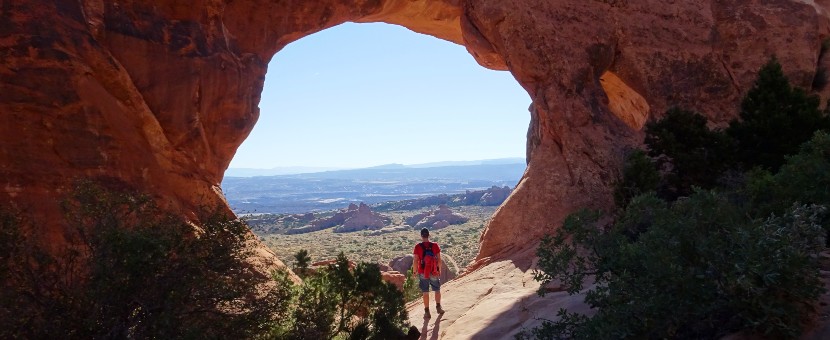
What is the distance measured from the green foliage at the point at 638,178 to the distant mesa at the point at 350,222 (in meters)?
48.7

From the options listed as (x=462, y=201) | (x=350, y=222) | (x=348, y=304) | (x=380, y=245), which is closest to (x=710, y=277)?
(x=348, y=304)

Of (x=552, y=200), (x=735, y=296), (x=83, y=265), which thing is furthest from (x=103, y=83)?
(x=735, y=296)

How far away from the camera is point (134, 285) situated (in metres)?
6.05

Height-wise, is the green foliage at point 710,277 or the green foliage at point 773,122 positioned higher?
the green foliage at point 773,122

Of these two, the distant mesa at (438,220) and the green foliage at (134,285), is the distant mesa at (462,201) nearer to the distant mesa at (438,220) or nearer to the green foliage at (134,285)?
the distant mesa at (438,220)

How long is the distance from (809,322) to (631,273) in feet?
4.72

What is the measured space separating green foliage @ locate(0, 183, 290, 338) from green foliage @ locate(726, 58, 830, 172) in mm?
10480

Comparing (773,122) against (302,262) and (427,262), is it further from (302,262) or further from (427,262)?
(302,262)

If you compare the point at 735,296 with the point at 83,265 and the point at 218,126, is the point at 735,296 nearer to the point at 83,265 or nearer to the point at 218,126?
the point at 83,265

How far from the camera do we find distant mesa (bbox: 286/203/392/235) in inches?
2341

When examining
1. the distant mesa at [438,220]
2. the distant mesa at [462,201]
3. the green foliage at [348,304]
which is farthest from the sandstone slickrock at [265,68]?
the distant mesa at [462,201]

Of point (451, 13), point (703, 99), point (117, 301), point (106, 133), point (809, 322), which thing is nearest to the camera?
point (809, 322)

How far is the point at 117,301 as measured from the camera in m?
5.94

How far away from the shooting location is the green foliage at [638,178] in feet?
38.2
